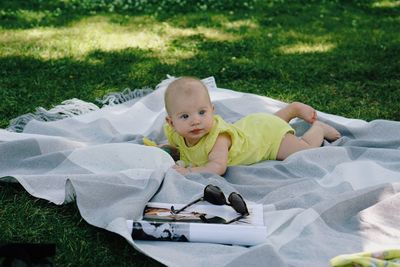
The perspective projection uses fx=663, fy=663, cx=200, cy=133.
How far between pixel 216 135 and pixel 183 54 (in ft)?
9.19

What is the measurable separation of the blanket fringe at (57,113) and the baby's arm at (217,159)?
1356mm

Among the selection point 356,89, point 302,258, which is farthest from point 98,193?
point 356,89

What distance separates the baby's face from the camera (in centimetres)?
379

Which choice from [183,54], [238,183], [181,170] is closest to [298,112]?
[238,183]

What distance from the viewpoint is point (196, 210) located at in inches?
127

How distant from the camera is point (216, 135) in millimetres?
3881

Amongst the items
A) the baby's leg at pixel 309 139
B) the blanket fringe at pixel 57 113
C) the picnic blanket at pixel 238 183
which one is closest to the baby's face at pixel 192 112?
the picnic blanket at pixel 238 183

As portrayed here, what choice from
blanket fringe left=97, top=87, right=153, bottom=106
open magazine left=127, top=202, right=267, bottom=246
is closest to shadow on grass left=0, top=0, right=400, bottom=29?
blanket fringe left=97, top=87, right=153, bottom=106

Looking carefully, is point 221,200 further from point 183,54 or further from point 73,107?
point 183,54

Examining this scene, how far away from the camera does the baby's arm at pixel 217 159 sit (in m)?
3.74

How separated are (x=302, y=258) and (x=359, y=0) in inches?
269

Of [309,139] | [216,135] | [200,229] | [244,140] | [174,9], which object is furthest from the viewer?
[174,9]

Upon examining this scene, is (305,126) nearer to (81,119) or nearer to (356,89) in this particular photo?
(356,89)

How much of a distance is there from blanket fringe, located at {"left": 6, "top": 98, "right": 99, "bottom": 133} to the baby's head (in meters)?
1.21
